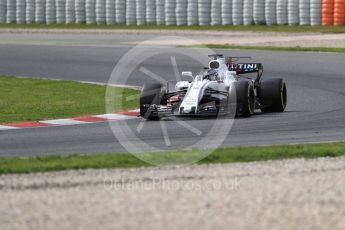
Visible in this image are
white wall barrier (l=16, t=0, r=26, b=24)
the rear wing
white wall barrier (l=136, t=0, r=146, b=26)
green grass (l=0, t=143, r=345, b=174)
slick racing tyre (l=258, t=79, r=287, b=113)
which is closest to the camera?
green grass (l=0, t=143, r=345, b=174)

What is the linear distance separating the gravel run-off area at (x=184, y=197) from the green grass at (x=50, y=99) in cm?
670

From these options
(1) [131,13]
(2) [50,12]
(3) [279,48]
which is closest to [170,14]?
(1) [131,13]

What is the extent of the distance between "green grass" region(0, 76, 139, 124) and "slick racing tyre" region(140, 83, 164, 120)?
1.39 meters

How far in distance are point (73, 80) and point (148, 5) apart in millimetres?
14680

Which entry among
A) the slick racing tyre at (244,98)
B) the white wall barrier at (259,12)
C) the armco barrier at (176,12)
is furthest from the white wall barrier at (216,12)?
the slick racing tyre at (244,98)

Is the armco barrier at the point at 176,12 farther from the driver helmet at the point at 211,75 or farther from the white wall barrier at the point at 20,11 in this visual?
the driver helmet at the point at 211,75

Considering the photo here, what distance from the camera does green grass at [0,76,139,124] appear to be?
1742 cm

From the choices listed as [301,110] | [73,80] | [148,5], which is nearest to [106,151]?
[301,110]

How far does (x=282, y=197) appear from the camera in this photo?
891cm

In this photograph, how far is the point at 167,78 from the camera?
2303 centimetres

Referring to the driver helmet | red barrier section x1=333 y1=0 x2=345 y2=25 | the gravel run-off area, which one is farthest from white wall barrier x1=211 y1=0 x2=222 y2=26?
the gravel run-off area

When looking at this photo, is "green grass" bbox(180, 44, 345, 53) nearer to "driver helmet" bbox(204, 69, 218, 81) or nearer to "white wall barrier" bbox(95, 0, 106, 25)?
"white wall barrier" bbox(95, 0, 106, 25)

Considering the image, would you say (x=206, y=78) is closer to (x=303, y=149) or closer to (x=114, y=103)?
(x=114, y=103)

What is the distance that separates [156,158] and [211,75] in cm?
528
